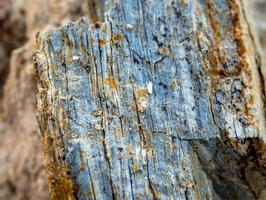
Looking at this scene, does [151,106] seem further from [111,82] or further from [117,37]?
[117,37]

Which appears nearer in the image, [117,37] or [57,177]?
[57,177]

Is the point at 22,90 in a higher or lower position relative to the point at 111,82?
higher

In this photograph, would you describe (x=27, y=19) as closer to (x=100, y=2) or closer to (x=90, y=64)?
(x=100, y=2)

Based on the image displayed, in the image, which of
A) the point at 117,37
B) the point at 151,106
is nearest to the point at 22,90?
the point at 117,37

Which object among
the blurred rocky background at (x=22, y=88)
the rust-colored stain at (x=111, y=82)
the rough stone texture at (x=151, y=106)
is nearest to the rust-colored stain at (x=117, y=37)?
the rough stone texture at (x=151, y=106)

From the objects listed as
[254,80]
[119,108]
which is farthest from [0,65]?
[254,80]

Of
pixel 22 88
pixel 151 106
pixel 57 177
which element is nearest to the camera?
pixel 57 177

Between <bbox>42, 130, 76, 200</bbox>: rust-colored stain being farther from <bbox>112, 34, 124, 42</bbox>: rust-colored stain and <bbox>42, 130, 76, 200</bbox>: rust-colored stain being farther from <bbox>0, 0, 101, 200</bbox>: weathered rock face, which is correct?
<bbox>0, 0, 101, 200</bbox>: weathered rock face
